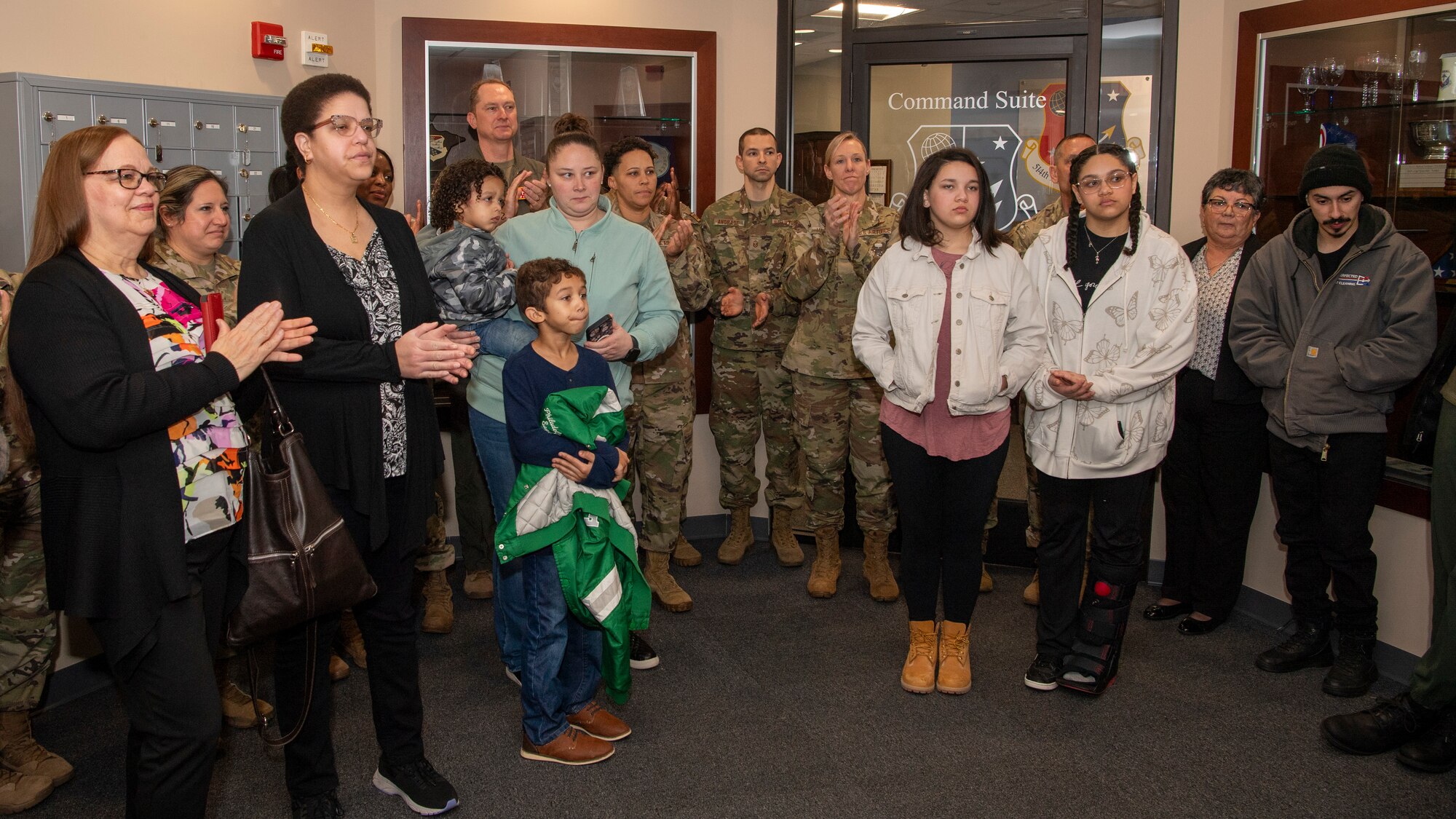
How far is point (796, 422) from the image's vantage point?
4.33m

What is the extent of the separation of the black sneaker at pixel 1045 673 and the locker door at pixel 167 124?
3277 millimetres

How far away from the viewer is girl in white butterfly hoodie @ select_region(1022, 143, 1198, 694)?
313 centimetres

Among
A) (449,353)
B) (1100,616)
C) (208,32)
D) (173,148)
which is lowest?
(1100,616)

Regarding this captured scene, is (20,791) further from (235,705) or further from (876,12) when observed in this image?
(876,12)

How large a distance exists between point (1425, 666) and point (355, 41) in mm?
4310

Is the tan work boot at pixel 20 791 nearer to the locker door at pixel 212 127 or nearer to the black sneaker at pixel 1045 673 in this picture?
the locker door at pixel 212 127

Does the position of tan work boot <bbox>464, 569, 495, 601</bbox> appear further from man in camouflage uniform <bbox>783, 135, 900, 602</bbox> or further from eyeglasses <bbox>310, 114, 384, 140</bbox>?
eyeglasses <bbox>310, 114, 384, 140</bbox>

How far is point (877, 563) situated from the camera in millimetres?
4273

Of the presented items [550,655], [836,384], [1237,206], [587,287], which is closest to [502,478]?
[550,655]

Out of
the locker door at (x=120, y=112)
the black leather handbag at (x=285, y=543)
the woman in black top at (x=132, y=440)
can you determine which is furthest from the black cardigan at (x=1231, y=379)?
the locker door at (x=120, y=112)

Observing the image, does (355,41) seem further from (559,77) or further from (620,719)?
(620,719)

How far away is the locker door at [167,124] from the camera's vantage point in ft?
11.3

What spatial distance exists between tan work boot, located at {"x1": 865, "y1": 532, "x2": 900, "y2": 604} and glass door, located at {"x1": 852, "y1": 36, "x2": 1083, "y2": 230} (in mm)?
1471

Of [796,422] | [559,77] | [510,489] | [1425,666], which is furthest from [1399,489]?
[559,77]
